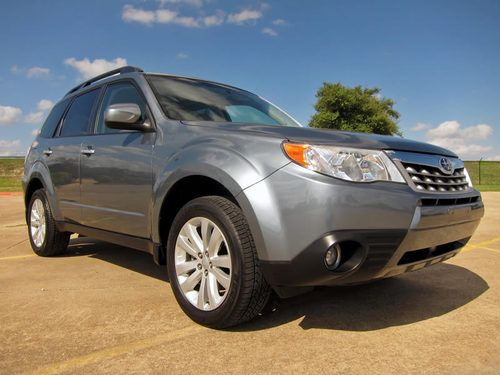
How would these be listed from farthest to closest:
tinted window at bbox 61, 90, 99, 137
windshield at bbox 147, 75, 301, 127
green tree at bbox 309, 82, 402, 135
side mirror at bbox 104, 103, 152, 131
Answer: green tree at bbox 309, 82, 402, 135
tinted window at bbox 61, 90, 99, 137
windshield at bbox 147, 75, 301, 127
side mirror at bbox 104, 103, 152, 131

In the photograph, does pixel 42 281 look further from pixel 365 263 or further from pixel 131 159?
pixel 365 263

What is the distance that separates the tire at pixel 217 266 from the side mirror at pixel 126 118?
84cm

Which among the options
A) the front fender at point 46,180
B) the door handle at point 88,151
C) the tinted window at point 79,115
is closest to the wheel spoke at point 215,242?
the door handle at point 88,151

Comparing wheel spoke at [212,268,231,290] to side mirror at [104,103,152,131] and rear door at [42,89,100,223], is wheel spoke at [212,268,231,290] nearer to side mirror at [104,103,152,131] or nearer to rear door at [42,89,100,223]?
side mirror at [104,103,152,131]

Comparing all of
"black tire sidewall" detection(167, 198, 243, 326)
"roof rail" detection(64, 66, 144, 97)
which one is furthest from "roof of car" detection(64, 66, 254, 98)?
"black tire sidewall" detection(167, 198, 243, 326)

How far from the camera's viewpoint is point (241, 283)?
241 cm

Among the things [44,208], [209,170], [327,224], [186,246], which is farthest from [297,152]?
[44,208]

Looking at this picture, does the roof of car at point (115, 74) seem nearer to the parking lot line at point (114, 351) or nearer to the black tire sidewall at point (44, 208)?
the black tire sidewall at point (44, 208)

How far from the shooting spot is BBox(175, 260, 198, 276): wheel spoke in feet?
9.07

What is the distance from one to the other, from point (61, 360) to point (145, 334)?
0.48m

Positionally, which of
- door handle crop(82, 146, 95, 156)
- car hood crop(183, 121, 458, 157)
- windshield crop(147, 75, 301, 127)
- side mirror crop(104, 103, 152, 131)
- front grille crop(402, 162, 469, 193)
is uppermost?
windshield crop(147, 75, 301, 127)

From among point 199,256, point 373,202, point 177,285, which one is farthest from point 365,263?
point 177,285

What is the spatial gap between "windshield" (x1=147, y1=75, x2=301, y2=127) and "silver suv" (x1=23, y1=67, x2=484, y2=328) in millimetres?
17

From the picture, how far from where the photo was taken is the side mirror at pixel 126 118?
3129mm
